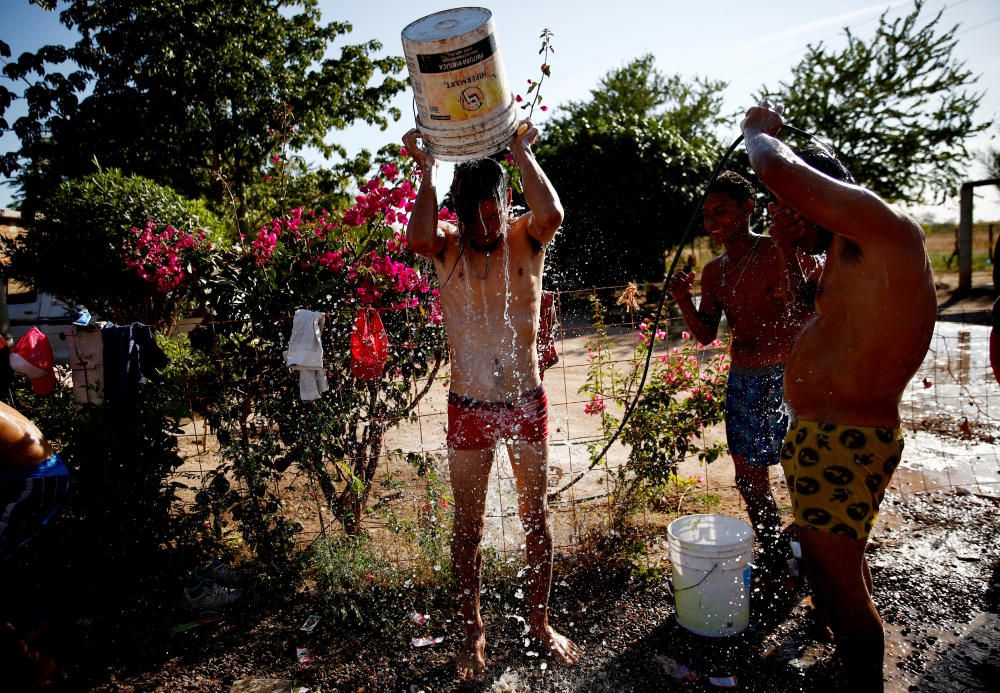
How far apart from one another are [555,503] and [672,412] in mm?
975

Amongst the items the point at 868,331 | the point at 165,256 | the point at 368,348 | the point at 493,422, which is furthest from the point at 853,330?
the point at 165,256

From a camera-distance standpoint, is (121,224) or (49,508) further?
(121,224)

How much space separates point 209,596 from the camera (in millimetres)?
2895

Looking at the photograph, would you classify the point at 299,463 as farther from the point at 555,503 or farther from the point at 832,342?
the point at 832,342

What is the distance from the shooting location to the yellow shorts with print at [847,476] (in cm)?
186

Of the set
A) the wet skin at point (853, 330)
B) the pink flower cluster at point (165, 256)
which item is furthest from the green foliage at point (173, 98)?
the wet skin at point (853, 330)

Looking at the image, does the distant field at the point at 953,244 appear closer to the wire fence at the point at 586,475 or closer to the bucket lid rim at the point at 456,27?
the wire fence at the point at 586,475

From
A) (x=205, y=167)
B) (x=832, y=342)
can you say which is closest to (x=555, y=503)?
(x=832, y=342)

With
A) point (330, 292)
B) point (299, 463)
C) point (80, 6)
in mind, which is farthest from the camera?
→ point (80, 6)

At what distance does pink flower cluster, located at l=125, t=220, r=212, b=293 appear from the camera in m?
3.78

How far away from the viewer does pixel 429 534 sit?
3100mm

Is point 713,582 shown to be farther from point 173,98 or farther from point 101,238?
point 173,98

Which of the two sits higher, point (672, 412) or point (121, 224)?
point (121, 224)

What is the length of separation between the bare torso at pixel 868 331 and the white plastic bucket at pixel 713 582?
2.62 ft
